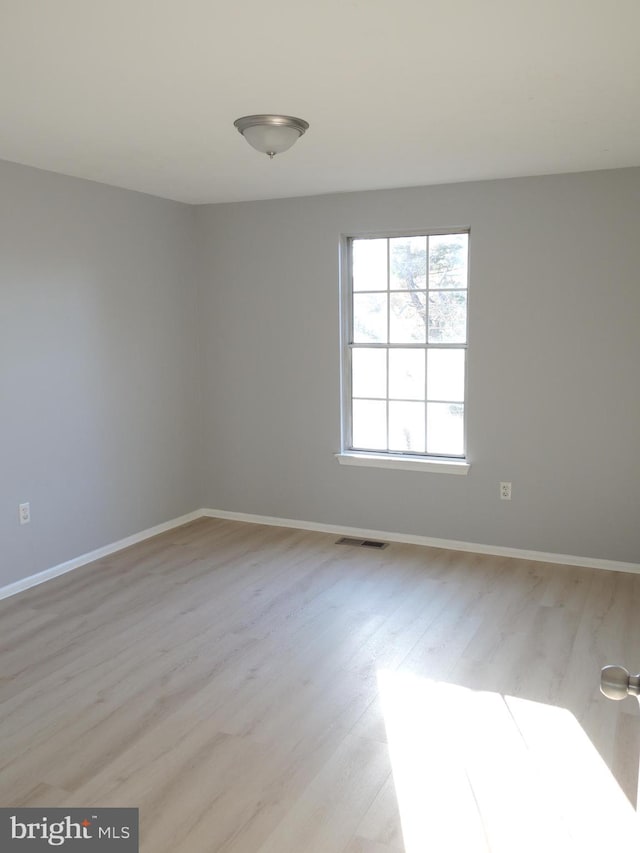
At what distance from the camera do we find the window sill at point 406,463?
4809mm

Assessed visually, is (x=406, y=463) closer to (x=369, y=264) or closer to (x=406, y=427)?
(x=406, y=427)

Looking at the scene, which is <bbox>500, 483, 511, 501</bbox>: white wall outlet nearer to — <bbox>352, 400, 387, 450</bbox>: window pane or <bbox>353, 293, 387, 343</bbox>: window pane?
<bbox>352, 400, 387, 450</bbox>: window pane

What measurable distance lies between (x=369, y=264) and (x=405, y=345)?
626 mm

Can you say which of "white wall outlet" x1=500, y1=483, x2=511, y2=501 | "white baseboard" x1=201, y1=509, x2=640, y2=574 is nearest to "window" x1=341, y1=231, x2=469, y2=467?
"white wall outlet" x1=500, y1=483, x2=511, y2=501

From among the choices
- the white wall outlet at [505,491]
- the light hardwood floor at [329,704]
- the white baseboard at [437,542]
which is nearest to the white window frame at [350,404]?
the white wall outlet at [505,491]

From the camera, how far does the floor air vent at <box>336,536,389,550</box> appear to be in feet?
16.3

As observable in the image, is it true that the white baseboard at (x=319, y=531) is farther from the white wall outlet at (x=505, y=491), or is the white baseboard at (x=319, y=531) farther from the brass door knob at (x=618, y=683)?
the brass door knob at (x=618, y=683)

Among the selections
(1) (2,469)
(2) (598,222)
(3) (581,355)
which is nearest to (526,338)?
(3) (581,355)

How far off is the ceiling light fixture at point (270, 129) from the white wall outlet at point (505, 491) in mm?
2594

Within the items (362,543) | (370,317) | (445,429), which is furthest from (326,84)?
(362,543)

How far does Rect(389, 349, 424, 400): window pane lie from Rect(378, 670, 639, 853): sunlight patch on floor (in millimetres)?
2310

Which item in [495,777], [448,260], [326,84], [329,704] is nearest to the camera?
[495,777]

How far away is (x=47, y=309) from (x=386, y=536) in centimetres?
268

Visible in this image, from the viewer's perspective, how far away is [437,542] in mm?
4949
